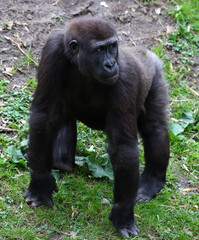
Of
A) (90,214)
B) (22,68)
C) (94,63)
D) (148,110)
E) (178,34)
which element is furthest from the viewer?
(178,34)

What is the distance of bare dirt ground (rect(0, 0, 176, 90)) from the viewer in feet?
23.4

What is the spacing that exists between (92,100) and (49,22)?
312 centimetres

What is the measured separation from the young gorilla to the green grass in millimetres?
209

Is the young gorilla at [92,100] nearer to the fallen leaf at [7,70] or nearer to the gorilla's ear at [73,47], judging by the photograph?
the gorilla's ear at [73,47]

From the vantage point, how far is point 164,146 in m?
5.82

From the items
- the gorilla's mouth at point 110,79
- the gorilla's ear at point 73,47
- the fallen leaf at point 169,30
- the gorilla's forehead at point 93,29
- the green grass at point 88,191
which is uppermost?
the gorilla's forehead at point 93,29

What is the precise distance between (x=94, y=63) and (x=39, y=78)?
62cm

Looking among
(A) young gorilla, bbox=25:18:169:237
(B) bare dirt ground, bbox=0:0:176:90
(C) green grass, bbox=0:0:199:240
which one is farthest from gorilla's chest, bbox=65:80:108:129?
(B) bare dirt ground, bbox=0:0:176:90

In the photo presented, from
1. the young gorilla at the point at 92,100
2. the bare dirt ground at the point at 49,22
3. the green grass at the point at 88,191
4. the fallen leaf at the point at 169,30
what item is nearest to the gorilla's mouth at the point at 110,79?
the young gorilla at the point at 92,100

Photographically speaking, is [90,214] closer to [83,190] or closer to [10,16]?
[83,190]

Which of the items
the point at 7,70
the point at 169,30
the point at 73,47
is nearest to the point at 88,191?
the point at 73,47

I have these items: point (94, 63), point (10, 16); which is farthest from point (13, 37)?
point (94, 63)

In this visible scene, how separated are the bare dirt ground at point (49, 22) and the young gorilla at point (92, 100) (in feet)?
6.26

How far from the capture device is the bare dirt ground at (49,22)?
7133 millimetres
